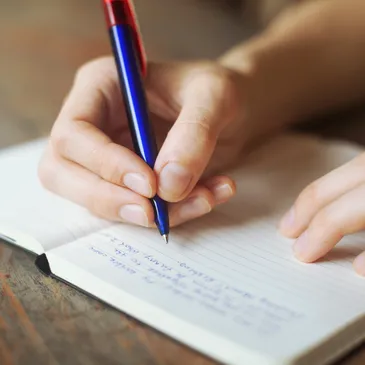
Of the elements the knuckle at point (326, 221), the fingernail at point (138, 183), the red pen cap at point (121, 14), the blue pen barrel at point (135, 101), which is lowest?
the knuckle at point (326, 221)

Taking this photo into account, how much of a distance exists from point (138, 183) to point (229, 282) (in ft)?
0.37

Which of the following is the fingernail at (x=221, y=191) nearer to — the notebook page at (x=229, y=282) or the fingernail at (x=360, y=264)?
the notebook page at (x=229, y=282)

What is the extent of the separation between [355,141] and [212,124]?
0.95 ft

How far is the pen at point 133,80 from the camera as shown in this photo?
54cm

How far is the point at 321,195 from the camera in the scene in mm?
A: 565

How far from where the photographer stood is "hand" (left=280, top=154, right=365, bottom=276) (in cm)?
51

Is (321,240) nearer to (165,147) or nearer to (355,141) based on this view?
(165,147)

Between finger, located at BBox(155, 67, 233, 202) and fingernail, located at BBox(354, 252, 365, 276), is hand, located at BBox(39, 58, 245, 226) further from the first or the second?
fingernail, located at BBox(354, 252, 365, 276)

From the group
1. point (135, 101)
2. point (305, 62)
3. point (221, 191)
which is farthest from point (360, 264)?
point (305, 62)

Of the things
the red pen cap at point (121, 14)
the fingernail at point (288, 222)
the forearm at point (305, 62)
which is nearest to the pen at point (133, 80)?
the red pen cap at point (121, 14)

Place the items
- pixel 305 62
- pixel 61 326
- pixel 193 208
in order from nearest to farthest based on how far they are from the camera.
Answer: pixel 61 326 → pixel 193 208 → pixel 305 62

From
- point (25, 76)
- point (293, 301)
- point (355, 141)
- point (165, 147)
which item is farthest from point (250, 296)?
point (25, 76)

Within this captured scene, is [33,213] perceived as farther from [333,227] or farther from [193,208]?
[333,227]

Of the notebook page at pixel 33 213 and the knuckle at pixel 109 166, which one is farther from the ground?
the knuckle at pixel 109 166
